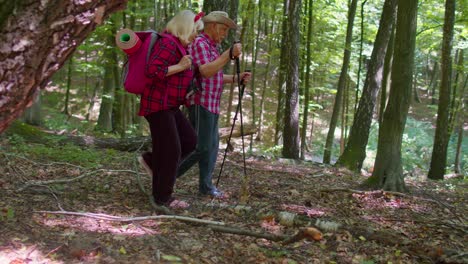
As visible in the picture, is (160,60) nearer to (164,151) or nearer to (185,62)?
(185,62)

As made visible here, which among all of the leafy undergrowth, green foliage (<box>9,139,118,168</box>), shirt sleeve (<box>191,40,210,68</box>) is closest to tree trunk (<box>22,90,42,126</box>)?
green foliage (<box>9,139,118,168</box>)

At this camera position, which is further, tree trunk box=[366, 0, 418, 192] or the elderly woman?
tree trunk box=[366, 0, 418, 192]

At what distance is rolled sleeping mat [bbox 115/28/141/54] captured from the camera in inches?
141

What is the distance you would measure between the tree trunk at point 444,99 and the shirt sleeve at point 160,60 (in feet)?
32.3

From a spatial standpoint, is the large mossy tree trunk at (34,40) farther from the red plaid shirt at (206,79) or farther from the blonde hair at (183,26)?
the red plaid shirt at (206,79)

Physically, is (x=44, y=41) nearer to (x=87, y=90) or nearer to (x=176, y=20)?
(x=176, y=20)

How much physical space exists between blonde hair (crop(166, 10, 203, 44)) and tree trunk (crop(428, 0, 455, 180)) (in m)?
9.56

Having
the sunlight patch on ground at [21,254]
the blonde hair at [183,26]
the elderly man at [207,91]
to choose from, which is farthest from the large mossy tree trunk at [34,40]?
the elderly man at [207,91]

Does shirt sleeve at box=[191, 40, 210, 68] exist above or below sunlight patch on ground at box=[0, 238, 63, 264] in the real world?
above

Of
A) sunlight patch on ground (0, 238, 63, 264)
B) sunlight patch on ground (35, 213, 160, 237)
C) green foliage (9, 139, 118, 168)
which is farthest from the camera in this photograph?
green foliage (9, 139, 118, 168)

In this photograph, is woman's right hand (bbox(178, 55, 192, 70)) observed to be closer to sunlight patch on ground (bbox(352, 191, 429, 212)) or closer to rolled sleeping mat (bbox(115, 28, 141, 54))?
rolled sleeping mat (bbox(115, 28, 141, 54))

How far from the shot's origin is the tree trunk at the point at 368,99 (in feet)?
33.4

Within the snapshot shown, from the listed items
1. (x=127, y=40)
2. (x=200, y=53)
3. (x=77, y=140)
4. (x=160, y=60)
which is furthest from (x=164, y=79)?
(x=77, y=140)

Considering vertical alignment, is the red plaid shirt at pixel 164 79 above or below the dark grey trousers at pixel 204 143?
above
